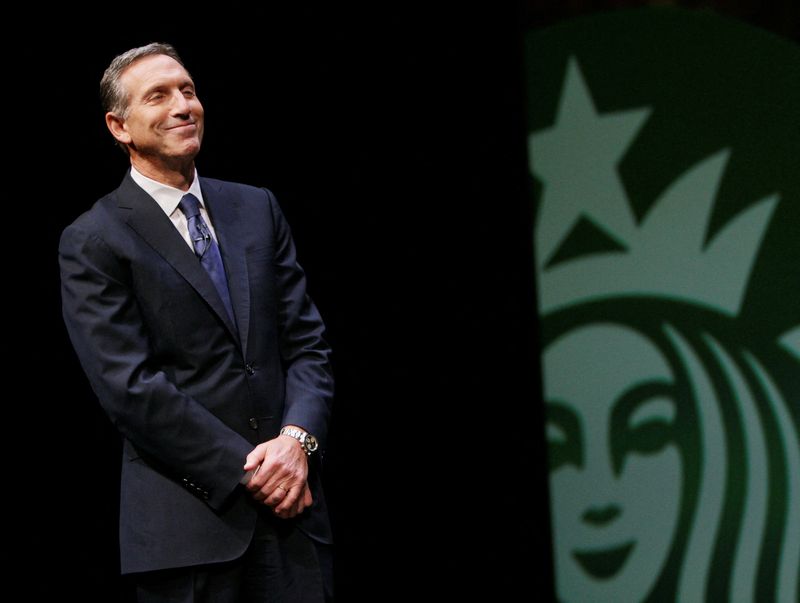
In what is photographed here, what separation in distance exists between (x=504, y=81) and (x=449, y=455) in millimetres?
1106

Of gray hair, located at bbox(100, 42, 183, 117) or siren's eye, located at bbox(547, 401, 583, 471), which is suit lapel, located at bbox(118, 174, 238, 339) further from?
siren's eye, located at bbox(547, 401, 583, 471)

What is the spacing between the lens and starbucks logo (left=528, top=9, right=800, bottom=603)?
3.36 m

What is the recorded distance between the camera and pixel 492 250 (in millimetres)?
3264

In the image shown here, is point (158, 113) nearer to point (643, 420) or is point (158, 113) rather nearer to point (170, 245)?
point (170, 245)

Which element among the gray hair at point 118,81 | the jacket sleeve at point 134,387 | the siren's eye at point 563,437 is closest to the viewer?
the jacket sleeve at point 134,387

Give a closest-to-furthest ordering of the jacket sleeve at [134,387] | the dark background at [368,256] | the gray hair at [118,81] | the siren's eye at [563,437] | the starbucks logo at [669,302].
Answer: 1. the jacket sleeve at [134,387]
2. the gray hair at [118,81]
3. the dark background at [368,256]
4. the starbucks logo at [669,302]
5. the siren's eye at [563,437]

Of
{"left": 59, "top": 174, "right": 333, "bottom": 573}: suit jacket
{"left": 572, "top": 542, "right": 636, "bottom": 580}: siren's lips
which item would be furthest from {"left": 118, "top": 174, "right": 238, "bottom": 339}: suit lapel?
{"left": 572, "top": 542, "right": 636, "bottom": 580}: siren's lips

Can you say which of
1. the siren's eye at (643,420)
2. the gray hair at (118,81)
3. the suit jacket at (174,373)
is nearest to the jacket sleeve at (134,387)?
the suit jacket at (174,373)

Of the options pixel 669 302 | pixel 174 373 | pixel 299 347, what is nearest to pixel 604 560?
pixel 669 302

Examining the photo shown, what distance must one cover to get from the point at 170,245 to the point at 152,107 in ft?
0.82

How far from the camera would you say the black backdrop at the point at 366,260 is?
8.16 feet

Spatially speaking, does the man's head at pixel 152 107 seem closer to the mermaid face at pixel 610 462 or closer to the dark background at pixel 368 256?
the dark background at pixel 368 256

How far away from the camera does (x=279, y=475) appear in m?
1.93

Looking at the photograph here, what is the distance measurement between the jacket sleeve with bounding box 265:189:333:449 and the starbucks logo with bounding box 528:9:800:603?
168cm
